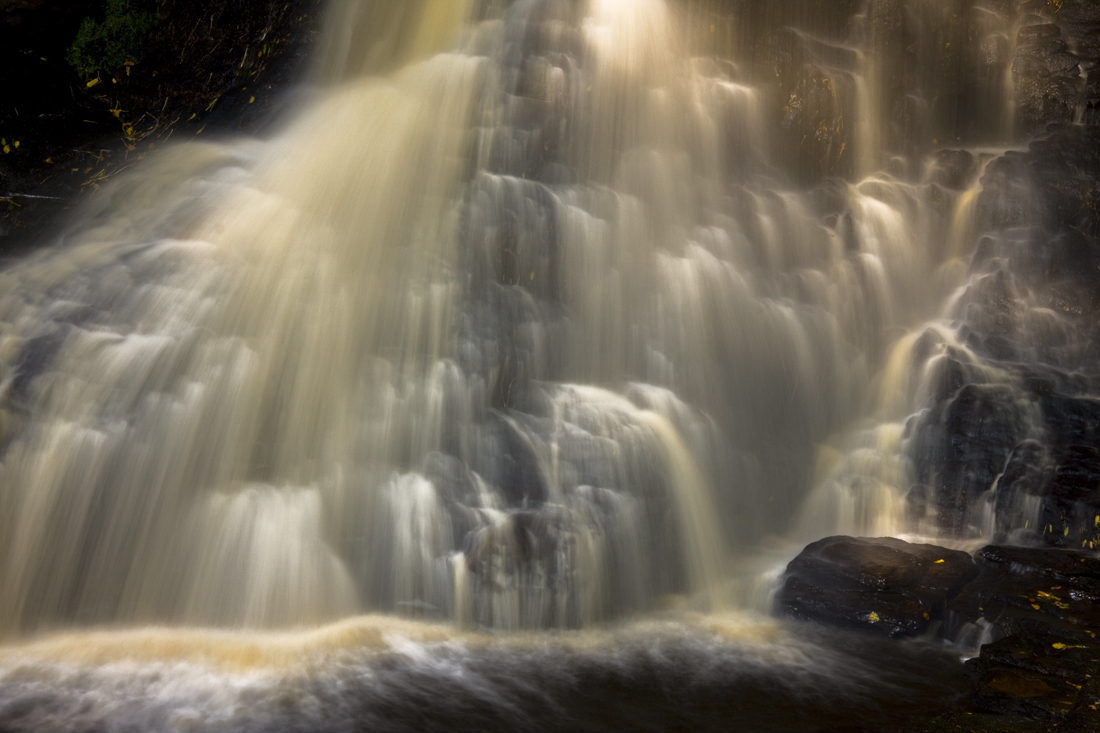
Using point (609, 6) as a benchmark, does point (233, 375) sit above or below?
below

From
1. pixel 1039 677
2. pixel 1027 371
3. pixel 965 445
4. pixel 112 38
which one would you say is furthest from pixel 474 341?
pixel 1027 371

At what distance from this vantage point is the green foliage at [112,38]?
11078mm

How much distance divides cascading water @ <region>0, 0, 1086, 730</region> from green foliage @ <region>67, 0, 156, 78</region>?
68.1 inches

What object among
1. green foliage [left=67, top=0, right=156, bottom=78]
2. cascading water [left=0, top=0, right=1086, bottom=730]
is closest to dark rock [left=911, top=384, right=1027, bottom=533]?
cascading water [left=0, top=0, right=1086, bottom=730]

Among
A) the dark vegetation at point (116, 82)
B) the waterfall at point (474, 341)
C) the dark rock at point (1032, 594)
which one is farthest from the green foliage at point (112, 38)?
the dark rock at point (1032, 594)

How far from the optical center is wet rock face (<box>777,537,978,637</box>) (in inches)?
313

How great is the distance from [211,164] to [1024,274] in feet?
36.3

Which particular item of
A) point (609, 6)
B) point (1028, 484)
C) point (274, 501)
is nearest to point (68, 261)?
point (274, 501)

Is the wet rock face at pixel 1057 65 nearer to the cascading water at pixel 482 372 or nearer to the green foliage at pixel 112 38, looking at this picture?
the cascading water at pixel 482 372

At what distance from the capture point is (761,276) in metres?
11.6

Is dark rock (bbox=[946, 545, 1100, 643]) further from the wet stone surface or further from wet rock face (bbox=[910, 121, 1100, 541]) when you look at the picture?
wet rock face (bbox=[910, 121, 1100, 541])

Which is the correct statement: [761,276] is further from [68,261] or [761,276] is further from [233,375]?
[68,261]

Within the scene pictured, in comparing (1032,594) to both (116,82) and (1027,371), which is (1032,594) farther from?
(116,82)

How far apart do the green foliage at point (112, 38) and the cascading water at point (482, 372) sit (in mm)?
1730
